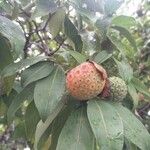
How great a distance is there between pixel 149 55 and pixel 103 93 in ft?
5.72

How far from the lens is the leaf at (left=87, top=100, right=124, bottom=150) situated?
1306 millimetres

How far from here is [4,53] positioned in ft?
5.28

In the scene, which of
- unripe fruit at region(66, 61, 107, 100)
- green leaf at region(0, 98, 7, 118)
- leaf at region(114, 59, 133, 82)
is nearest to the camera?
unripe fruit at region(66, 61, 107, 100)

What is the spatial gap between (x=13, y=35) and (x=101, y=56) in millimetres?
338

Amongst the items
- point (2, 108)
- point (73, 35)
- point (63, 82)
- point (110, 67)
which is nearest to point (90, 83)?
point (63, 82)

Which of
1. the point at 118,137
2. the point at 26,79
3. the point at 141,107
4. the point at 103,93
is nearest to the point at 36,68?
the point at 26,79

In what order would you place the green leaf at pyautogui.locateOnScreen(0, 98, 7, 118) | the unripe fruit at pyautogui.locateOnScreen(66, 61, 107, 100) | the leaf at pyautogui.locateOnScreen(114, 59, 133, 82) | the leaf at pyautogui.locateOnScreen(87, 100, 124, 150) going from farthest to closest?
the green leaf at pyautogui.locateOnScreen(0, 98, 7, 118), the leaf at pyautogui.locateOnScreen(114, 59, 133, 82), the unripe fruit at pyautogui.locateOnScreen(66, 61, 107, 100), the leaf at pyautogui.locateOnScreen(87, 100, 124, 150)

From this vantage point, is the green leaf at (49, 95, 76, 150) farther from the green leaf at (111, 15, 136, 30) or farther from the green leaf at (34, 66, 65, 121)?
the green leaf at (111, 15, 136, 30)

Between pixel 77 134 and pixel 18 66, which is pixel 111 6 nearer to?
pixel 18 66

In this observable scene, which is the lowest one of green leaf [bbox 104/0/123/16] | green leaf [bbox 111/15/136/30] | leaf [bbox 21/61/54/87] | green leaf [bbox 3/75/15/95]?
green leaf [bbox 3/75/15/95]

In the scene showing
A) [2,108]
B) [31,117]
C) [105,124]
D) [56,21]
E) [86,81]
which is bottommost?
[2,108]

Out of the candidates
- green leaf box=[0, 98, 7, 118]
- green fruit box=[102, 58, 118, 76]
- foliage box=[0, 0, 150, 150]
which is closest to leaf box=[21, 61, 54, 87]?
foliage box=[0, 0, 150, 150]

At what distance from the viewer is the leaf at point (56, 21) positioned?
167cm

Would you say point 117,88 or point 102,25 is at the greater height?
point 102,25
